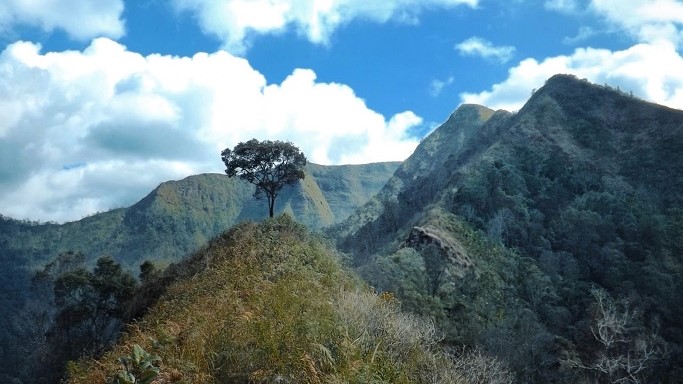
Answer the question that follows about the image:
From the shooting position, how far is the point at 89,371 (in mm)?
10922

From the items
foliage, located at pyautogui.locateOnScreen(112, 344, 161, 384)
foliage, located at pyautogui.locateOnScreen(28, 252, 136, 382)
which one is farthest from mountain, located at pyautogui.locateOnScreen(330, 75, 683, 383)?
foliage, located at pyautogui.locateOnScreen(112, 344, 161, 384)

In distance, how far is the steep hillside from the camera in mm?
9078

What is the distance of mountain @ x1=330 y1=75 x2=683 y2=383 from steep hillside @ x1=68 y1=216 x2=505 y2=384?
20.9 m

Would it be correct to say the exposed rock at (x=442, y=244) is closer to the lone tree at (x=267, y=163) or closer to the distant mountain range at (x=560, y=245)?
the distant mountain range at (x=560, y=245)

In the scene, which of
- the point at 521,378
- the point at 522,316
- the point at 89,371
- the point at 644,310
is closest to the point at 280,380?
the point at 89,371

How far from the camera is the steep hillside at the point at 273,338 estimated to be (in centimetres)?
908

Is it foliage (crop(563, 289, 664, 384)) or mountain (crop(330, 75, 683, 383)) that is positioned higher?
mountain (crop(330, 75, 683, 383))

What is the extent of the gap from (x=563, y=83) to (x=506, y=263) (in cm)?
5878

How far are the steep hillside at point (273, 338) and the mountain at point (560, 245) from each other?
20.9m

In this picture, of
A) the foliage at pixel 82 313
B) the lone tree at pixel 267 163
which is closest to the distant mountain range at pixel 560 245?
the lone tree at pixel 267 163

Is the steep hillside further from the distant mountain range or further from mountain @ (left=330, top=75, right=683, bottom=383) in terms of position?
mountain @ (left=330, top=75, right=683, bottom=383)

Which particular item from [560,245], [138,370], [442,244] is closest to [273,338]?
[138,370]

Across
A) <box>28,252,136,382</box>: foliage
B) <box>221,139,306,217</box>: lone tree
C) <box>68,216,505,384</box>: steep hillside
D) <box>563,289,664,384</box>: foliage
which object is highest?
<box>221,139,306,217</box>: lone tree

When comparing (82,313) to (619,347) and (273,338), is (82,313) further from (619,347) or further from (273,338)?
(619,347)
